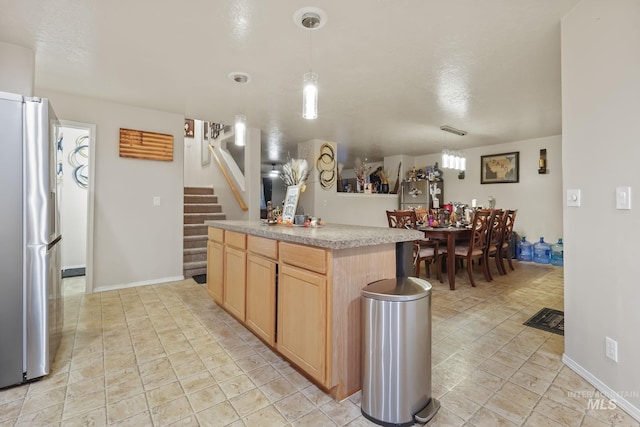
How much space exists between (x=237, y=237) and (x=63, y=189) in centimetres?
376

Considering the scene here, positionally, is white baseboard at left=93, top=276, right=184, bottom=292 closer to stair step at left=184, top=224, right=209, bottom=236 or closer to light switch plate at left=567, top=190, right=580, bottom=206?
stair step at left=184, top=224, right=209, bottom=236

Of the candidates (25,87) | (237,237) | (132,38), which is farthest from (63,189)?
(237,237)

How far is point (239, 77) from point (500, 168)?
5.57 m

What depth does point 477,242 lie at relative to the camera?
4023 mm

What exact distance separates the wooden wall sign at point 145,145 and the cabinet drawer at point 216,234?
5.26 ft

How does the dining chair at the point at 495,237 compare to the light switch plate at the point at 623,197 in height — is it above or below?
below

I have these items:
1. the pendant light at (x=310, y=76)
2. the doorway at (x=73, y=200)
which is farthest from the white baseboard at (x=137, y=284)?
the pendant light at (x=310, y=76)

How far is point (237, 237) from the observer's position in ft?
8.48

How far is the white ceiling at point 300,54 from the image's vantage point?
78.8 inches

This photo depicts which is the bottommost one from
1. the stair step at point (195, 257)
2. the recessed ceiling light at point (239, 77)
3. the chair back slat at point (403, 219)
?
the stair step at point (195, 257)

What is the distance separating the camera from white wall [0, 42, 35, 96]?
7.93ft

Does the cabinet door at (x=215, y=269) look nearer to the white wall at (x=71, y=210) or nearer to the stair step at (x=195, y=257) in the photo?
the stair step at (x=195, y=257)

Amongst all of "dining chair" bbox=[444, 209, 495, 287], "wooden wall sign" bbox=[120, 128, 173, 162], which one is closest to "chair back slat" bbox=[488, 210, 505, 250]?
"dining chair" bbox=[444, 209, 495, 287]

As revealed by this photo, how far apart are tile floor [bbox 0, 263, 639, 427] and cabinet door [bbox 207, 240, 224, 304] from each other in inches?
8.5
